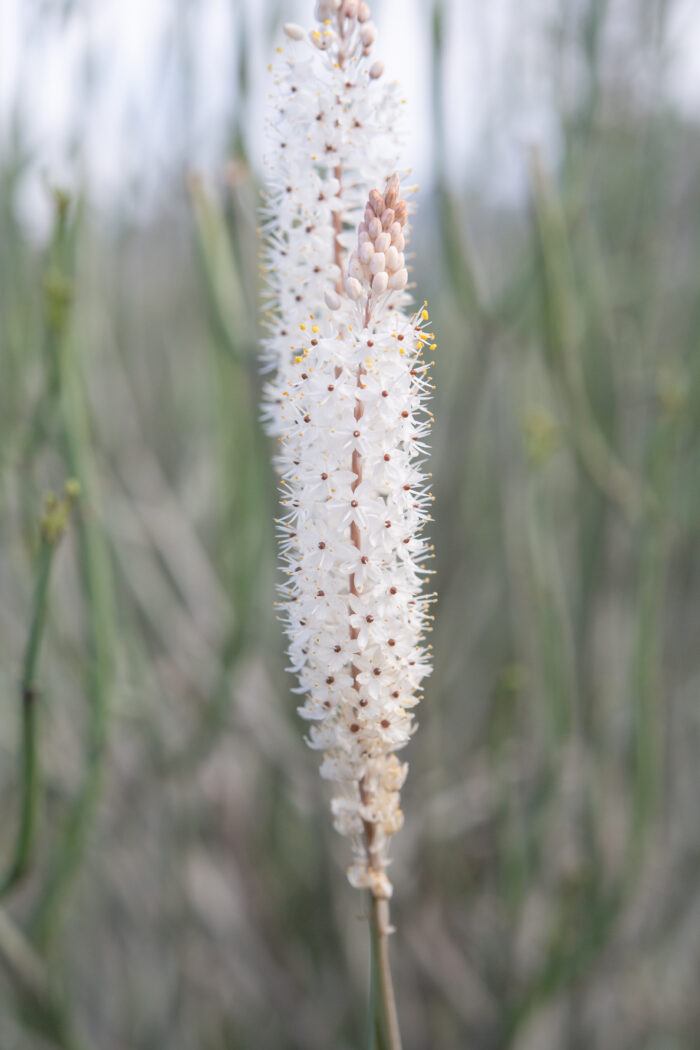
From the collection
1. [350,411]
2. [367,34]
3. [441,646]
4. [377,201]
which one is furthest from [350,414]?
[441,646]

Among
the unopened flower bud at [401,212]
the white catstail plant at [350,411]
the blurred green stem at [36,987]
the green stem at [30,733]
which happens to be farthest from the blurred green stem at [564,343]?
the blurred green stem at [36,987]

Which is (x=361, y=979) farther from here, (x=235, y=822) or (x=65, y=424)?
(x=65, y=424)

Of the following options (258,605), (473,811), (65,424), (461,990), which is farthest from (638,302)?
(461,990)

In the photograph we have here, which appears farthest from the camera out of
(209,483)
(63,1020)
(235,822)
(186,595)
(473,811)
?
(209,483)

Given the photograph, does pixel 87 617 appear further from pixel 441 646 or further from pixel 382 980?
pixel 441 646

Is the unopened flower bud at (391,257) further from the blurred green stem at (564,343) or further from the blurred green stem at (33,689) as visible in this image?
the blurred green stem at (564,343)
